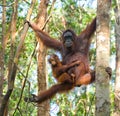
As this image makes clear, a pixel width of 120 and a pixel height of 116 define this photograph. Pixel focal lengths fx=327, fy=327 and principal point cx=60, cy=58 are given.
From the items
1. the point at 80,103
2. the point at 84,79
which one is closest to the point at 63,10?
the point at 80,103

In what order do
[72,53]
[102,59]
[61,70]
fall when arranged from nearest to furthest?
[102,59]
[61,70]
[72,53]

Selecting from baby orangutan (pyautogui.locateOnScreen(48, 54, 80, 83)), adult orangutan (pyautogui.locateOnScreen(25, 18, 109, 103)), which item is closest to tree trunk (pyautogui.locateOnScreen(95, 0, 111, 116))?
adult orangutan (pyautogui.locateOnScreen(25, 18, 109, 103))

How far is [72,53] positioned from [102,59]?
2195mm

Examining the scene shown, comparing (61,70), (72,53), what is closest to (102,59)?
(61,70)

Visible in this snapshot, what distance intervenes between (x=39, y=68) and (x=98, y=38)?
2.63 m

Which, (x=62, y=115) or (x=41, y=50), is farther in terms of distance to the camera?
(x=62, y=115)

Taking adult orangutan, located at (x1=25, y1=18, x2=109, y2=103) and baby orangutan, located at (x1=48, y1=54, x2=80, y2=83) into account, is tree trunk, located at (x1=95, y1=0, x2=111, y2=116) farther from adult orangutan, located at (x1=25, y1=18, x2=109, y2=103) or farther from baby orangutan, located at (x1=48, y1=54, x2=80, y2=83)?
baby orangutan, located at (x1=48, y1=54, x2=80, y2=83)

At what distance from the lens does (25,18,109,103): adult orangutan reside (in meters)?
4.67

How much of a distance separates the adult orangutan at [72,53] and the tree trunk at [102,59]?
1485 mm

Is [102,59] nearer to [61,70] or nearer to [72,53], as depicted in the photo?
[61,70]

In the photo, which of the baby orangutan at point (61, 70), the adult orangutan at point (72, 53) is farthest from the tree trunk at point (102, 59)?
the baby orangutan at point (61, 70)

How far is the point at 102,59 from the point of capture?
296cm

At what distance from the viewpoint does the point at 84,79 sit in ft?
15.2

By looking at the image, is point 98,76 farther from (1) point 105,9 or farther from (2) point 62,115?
(2) point 62,115
